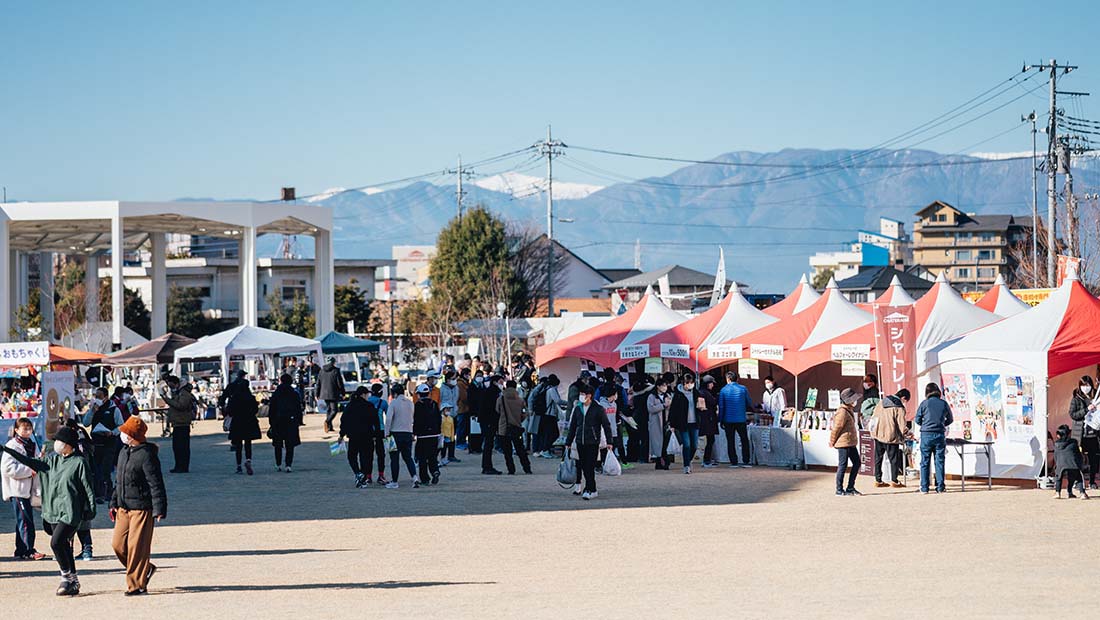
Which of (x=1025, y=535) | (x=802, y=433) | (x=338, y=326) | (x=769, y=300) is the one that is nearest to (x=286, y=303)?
(x=338, y=326)

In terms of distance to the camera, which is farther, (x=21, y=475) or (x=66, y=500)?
(x=21, y=475)

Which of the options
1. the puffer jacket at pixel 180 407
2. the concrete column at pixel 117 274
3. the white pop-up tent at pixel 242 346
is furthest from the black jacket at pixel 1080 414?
the concrete column at pixel 117 274

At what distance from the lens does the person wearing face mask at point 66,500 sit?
34.4 feet

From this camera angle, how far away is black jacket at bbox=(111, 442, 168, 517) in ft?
33.9

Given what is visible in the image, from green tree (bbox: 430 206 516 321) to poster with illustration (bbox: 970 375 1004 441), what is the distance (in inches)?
1897

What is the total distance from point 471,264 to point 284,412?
153ft

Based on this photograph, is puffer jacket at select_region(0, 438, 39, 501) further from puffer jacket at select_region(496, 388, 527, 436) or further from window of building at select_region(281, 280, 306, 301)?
window of building at select_region(281, 280, 306, 301)

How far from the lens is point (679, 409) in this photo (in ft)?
67.0

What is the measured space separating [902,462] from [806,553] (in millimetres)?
6955

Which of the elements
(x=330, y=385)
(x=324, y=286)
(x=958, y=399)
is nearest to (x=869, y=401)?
(x=958, y=399)

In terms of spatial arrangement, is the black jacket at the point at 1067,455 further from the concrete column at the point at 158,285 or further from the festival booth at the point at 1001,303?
the concrete column at the point at 158,285

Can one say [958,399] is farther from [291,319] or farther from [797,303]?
[291,319]

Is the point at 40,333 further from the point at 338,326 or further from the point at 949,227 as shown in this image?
the point at 949,227

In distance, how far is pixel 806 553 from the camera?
12281 millimetres
